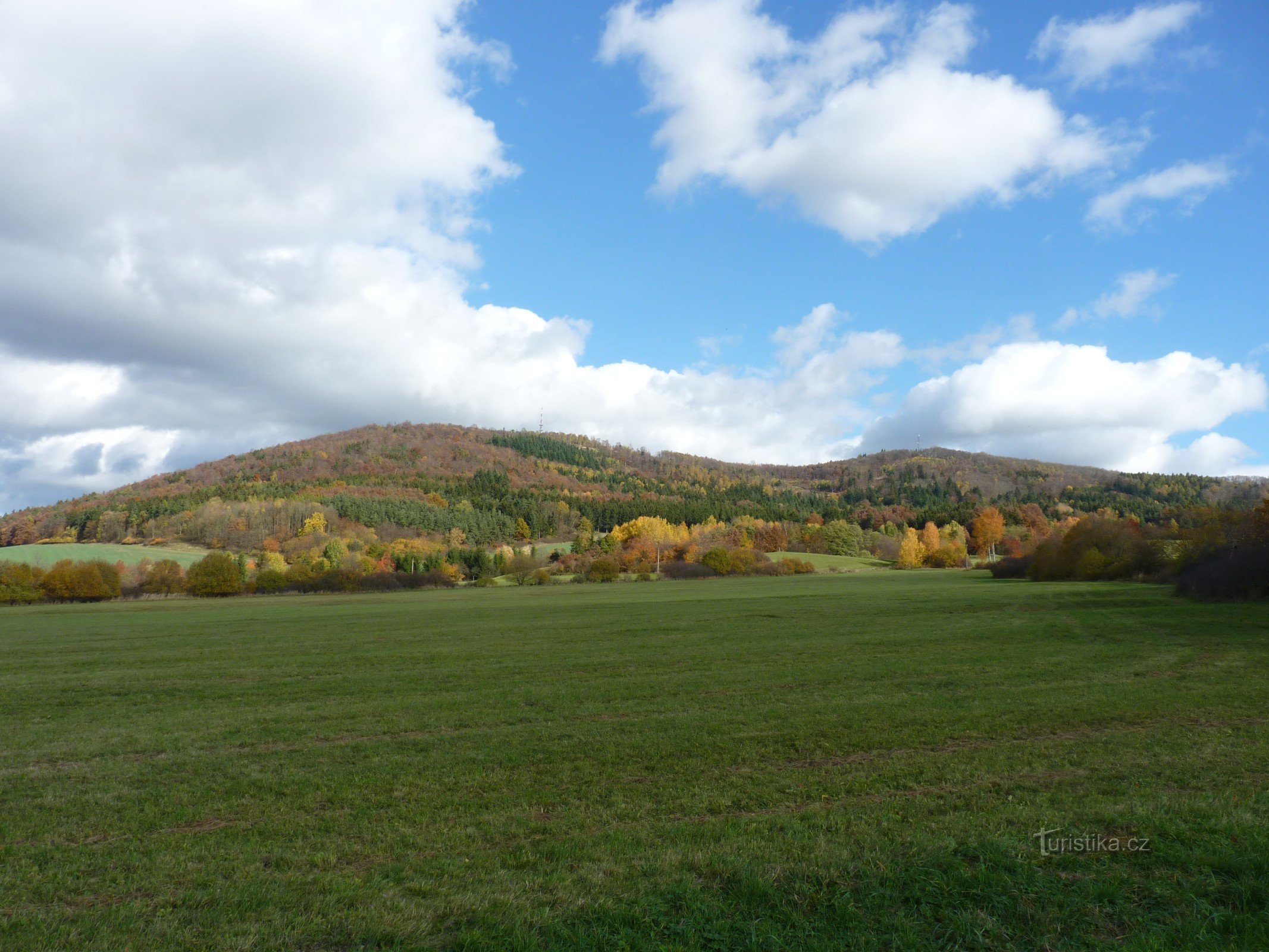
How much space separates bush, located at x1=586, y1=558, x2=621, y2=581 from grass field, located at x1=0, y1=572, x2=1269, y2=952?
8213 centimetres

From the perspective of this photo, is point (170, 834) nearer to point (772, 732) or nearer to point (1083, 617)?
point (772, 732)

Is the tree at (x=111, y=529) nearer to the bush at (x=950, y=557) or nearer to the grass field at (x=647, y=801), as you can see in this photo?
the grass field at (x=647, y=801)

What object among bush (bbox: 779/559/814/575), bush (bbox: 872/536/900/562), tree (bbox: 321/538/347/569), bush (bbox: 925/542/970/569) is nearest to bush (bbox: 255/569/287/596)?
tree (bbox: 321/538/347/569)

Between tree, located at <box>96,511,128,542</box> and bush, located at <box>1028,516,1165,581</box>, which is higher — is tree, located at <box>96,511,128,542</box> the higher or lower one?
the higher one

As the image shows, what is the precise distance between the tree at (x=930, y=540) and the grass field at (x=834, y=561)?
9.75 metres

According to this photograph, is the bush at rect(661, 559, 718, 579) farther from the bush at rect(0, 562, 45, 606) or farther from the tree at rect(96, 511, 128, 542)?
the tree at rect(96, 511, 128, 542)

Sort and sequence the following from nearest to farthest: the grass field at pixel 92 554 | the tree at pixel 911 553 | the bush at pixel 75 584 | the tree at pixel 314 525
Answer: the bush at pixel 75 584 < the grass field at pixel 92 554 < the tree at pixel 911 553 < the tree at pixel 314 525

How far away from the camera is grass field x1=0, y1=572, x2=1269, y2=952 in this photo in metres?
5.96

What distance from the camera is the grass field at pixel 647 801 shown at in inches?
235

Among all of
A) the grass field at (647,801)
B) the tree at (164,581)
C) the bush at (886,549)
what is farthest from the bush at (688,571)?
the grass field at (647,801)

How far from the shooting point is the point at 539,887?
22.2 feet

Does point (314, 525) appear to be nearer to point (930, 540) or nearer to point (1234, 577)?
point (930, 540)

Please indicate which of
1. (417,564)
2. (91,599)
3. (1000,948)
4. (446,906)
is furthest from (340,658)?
(417,564)

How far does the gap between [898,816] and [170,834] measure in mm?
9514
